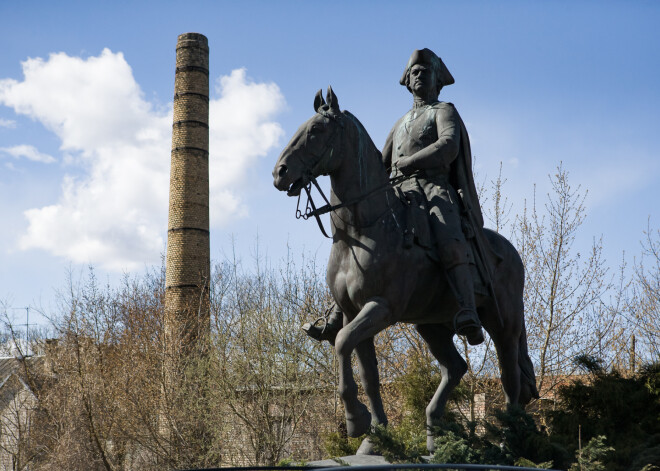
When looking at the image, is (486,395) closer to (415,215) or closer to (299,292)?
(299,292)

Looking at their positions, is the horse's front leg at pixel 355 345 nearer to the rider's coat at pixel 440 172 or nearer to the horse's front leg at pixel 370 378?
the horse's front leg at pixel 370 378

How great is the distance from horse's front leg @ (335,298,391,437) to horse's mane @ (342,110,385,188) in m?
0.92

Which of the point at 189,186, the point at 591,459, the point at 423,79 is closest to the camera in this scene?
the point at 591,459

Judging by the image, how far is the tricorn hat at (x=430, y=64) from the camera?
20.3ft

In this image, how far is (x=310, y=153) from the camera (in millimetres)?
5270

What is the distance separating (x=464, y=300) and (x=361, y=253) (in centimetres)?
81

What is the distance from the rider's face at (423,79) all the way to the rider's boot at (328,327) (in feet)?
6.32

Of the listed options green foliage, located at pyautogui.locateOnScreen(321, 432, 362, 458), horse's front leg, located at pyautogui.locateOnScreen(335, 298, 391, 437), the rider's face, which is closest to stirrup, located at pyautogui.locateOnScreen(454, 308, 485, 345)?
horse's front leg, located at pyautogui.locateOnScreen(335, 298, 391, 437)

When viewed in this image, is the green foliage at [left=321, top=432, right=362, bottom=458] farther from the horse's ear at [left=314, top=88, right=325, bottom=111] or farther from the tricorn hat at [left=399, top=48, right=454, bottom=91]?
the horse's ear at [left=314, top=88, right=325, bottom=111]

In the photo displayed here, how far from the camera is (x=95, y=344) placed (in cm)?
2217

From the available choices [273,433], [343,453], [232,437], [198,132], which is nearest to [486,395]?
[273,433]

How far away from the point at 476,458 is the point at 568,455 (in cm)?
66

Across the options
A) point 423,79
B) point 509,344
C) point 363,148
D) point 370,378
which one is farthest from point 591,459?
point 423,79

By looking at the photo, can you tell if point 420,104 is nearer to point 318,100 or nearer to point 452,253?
point 318,100
